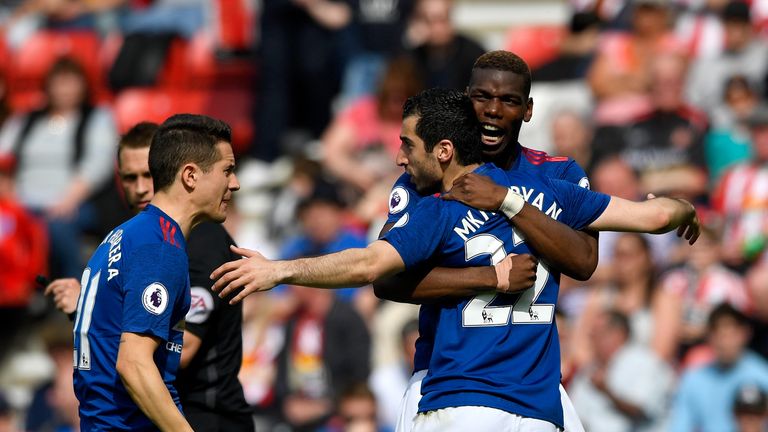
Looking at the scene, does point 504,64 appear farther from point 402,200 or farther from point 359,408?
point 359,408

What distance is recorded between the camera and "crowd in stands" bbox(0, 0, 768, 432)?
32.9 feet

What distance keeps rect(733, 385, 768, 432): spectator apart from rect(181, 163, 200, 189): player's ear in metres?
5.68

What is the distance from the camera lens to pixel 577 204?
5.52 m

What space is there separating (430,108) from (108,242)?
1.39 m

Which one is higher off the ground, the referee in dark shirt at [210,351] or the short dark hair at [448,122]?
the short dark hair at [448,122]

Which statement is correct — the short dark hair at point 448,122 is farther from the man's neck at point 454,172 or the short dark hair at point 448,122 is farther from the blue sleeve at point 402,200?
the blue sleeve at point 402,200

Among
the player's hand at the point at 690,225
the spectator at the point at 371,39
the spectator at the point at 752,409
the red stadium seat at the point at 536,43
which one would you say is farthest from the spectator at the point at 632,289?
the player's hand at the point at 690,225

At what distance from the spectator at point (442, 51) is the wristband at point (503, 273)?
6522mm

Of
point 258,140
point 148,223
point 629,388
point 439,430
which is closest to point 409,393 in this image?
point 439,430

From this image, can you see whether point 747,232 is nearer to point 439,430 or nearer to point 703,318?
point 703,318

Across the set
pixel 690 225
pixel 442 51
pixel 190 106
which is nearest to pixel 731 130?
pixel 442 51

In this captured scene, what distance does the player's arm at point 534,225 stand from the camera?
5.29 meters

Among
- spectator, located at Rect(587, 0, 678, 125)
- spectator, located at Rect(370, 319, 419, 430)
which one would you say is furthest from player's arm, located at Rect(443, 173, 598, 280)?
spectator, located at Rect(587, 0, 678, 125)

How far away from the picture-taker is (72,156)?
12.6m
